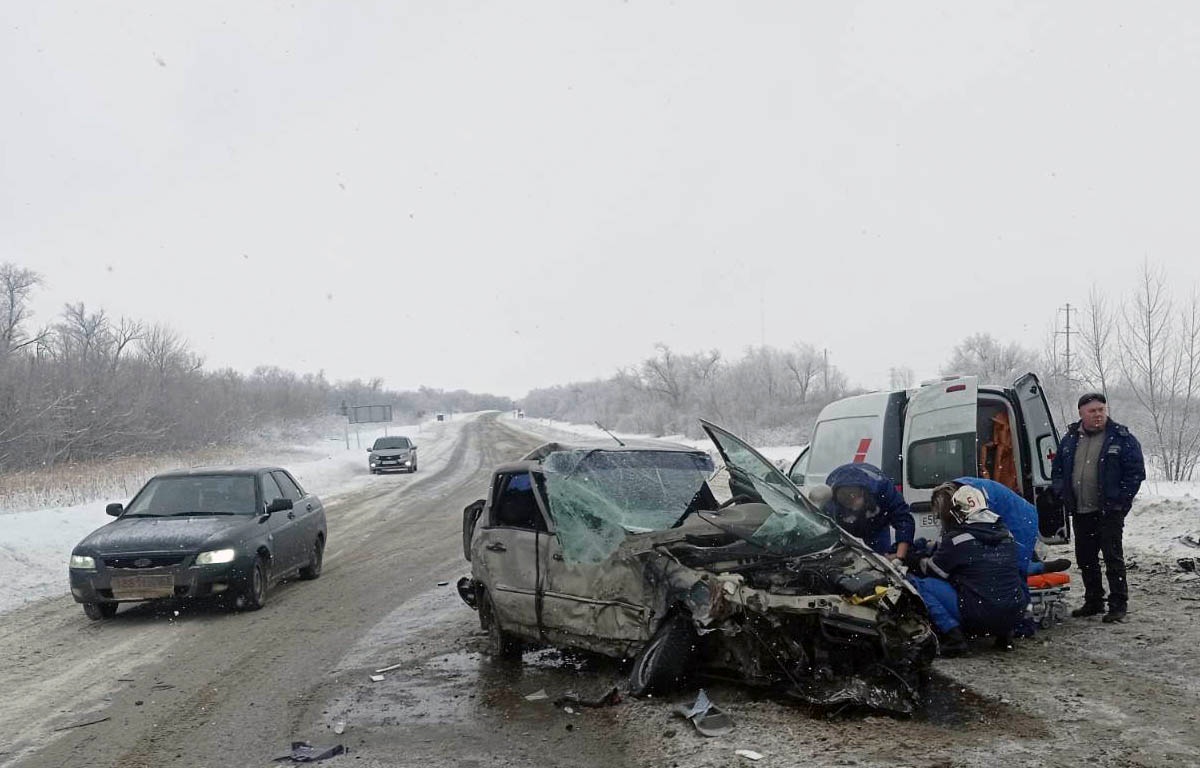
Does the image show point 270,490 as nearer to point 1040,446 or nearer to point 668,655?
point 668,655

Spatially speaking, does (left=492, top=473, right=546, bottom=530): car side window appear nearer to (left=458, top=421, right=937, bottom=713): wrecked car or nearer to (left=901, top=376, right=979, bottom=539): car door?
(left=458, top=421, right=937, bottom=713): wrecked car

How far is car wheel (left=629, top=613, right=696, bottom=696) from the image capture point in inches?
194

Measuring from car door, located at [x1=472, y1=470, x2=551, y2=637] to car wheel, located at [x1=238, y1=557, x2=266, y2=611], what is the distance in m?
2.87

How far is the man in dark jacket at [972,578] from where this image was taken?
18.5ft

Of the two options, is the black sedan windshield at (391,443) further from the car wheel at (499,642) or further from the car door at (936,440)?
the car door at (936,440)

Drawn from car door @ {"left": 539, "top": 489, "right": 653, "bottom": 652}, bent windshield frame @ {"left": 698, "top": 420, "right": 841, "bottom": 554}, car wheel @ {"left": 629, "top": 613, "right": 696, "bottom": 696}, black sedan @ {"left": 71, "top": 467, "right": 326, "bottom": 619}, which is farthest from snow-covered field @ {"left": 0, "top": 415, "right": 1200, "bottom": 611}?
car wheel @ {"left": 629, "top": 613, "right": 696, "bottom": 696}

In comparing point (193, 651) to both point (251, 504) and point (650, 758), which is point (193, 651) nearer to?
point (251, 504)

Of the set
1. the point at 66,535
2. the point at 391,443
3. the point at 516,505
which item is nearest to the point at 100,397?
the point at 391,443

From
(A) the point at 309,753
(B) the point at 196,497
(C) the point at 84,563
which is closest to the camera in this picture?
(A) the point at 309,753

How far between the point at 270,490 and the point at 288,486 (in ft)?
2.74

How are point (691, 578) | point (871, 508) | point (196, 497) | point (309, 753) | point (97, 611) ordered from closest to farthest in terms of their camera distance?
point (309, 753)
point (691, 578)
point (871, 508)
point (97, 611)
point (196, 497)

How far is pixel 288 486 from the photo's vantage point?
10.9 meters

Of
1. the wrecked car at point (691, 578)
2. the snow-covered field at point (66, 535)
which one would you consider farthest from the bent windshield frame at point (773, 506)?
the snow-covered field at point (66, 535)

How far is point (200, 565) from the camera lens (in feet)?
26.6
